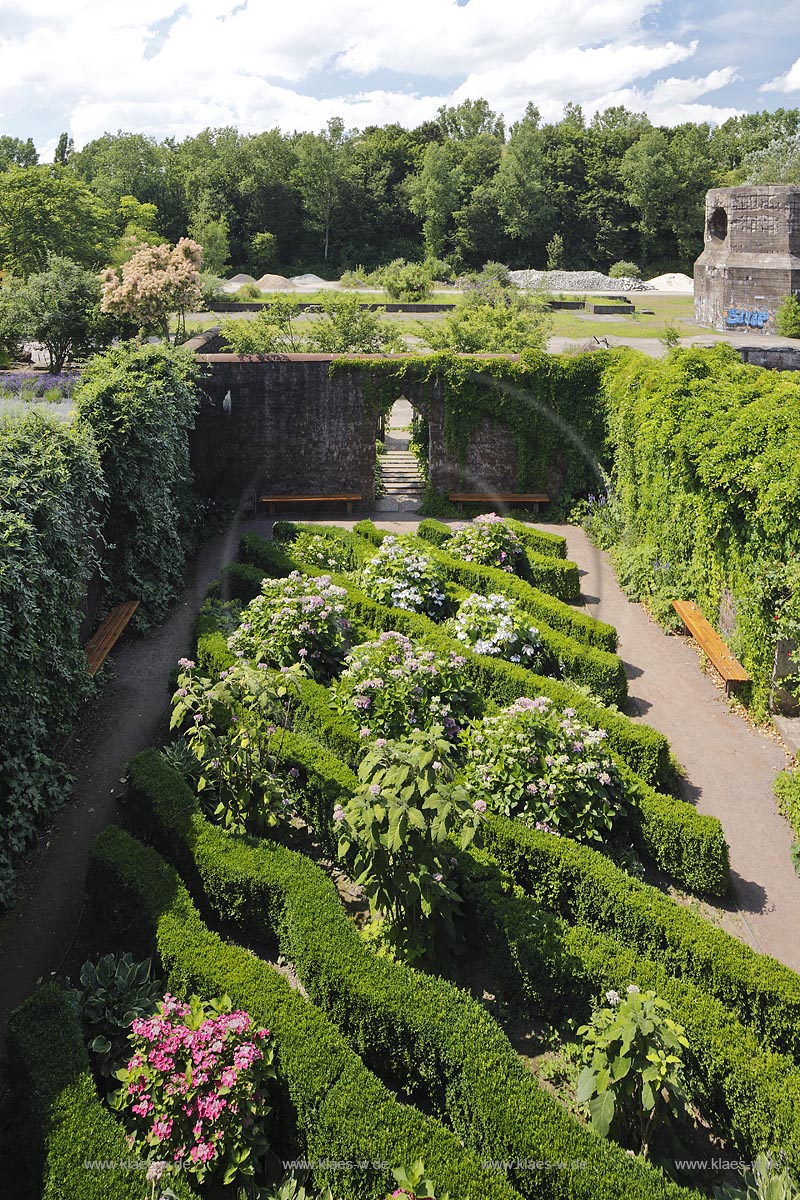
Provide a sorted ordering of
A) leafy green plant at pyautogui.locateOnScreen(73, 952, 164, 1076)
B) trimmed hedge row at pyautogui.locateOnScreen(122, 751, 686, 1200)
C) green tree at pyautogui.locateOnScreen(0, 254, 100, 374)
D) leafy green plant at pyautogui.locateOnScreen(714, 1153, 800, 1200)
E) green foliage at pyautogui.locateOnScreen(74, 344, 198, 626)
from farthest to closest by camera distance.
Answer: green tree at pyautogui.locateOnScreen(0, 254, 100, 374), green foliage at pyautogui.locateOnScreen(74, 344, 198, 626), leafy green plant at pyautogui.locateOnScreen(73, 952, 164, 1076), trimmed hedge row at pyautogui.locateOnScreen(122, 751, 686, 1200), leafy green plant at pyautogui.locateOnScreen(714, 1153, 800, 1200)

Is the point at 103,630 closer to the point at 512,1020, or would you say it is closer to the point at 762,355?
the point at 512,1020

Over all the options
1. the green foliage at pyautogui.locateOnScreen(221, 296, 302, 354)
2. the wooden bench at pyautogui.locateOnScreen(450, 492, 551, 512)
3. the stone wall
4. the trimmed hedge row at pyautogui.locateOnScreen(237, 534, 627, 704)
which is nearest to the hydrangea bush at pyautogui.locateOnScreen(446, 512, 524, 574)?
the trimmed hedge row at pyautogui.locateOnScreen(237, 534, 627, 704)

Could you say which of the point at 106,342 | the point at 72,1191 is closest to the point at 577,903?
the point at 72,1191

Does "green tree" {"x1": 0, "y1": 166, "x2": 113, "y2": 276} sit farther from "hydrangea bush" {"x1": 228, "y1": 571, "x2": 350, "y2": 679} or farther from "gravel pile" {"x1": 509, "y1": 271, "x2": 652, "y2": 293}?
"hydrangea bush" {"x1": 228, "y1": 571, "x2": 350, "y2": 679}

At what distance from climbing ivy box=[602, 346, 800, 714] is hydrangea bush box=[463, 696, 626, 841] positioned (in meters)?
3.28

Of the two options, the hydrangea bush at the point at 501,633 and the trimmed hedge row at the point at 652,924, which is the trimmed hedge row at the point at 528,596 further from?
the trimmed hedge row at the point at 652,924

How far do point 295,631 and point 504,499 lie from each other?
29.6 feet

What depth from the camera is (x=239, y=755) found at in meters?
6.96

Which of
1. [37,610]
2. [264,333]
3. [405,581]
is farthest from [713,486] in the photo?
[264,333]

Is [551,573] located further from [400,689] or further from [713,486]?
[400,689]

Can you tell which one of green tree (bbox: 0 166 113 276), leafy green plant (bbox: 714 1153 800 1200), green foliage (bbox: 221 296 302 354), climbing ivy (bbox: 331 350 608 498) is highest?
green tree (bbox: 0 166 113 276)

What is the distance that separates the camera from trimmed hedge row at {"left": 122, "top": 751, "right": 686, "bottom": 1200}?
444cm

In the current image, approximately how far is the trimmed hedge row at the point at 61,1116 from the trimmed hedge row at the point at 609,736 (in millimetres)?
3293

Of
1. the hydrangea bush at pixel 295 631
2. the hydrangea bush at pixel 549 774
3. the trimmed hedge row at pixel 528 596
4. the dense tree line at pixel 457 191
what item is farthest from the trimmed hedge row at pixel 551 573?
the dense tree line at pixel 457 191
